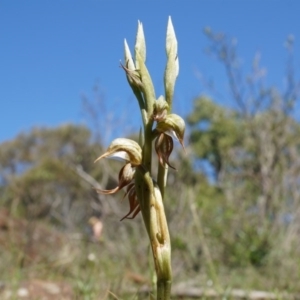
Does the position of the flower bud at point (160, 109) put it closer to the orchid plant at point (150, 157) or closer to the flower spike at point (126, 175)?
the orchid plant at point (150, 157)

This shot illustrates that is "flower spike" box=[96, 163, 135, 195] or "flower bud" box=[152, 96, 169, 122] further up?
"flower bud" box=[152, 96, 169, 122]

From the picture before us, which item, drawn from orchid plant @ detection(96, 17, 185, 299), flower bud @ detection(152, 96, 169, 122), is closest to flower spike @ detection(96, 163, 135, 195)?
orchid plant @ detection(96, 17, 185, 299)

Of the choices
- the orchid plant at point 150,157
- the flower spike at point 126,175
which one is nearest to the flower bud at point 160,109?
the orchid plant at point 150,157

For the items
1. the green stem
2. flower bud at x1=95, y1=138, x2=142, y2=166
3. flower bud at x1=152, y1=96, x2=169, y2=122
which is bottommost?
the green stem

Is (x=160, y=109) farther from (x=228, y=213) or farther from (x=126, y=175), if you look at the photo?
(x=228, y=213)

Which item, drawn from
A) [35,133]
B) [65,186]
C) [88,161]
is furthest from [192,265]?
[35,133]

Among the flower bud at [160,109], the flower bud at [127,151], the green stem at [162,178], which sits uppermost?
Answer: the flower bud at [160,109]

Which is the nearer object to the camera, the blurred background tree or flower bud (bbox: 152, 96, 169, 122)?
flower bud (bbox: 152, 96, 169, 122)

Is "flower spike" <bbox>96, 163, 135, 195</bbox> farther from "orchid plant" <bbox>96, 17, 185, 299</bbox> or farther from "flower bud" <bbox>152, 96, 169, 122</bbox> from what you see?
"flower bud" <bbox>152, 96, 169, 122</bbox>
